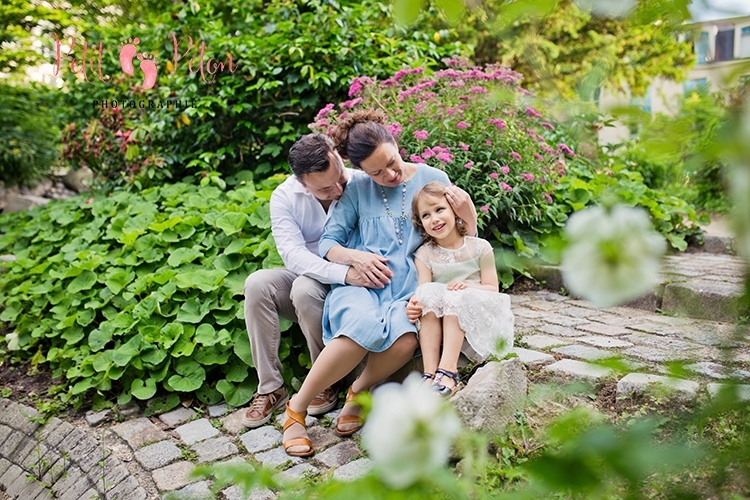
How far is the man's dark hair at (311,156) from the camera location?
259 cm

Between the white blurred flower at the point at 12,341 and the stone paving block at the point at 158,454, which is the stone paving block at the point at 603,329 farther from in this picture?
the white blurred flower at the point at 12,341

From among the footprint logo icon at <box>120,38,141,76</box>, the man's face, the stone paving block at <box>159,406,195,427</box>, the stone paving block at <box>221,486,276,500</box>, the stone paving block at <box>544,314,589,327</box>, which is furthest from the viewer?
the footprint logo icon at <box>120,38,141,76</box>

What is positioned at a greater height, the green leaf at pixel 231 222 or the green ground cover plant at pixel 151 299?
the green leaf at pixel 231 222

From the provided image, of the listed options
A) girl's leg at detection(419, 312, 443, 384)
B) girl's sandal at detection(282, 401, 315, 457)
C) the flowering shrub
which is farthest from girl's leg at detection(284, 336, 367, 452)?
the flowering shrub

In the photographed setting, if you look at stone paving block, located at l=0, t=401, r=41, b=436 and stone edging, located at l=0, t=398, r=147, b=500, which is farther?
stone paving block, located at l=0, t=401, r=41, b=436

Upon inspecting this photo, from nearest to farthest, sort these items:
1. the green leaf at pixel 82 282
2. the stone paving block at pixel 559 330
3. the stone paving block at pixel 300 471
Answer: the stone paving block at pixel 300 471 < the stone paving block at pixel 559 330 < the green leaf at pixel 82 282

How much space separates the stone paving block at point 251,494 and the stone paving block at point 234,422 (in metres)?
0.48

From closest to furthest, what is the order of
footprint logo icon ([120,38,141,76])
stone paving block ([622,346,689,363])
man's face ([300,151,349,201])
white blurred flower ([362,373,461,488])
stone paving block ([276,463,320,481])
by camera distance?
white blurred flower ([362,373,461,488]), stone paving block ([276,463,320,481]), stone paving block ([622,346,689,363]), man's face ([300,151,349,201]), footprint logo icon ([120,38,141,76])

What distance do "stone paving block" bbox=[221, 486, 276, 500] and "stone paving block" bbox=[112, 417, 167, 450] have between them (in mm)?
620

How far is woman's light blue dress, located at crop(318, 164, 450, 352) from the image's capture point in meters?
2.37

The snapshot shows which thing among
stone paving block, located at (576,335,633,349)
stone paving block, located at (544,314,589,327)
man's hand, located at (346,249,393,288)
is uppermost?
man's hand, located at (346,249,393,288)

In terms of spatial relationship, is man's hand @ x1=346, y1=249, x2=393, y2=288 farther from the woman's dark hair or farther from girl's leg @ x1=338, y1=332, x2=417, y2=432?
the woman's dark hair

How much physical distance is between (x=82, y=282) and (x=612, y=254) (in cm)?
364

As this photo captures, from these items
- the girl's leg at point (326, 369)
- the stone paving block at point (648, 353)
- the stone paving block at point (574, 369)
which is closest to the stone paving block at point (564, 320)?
the stone paving block at point (648, 353)
